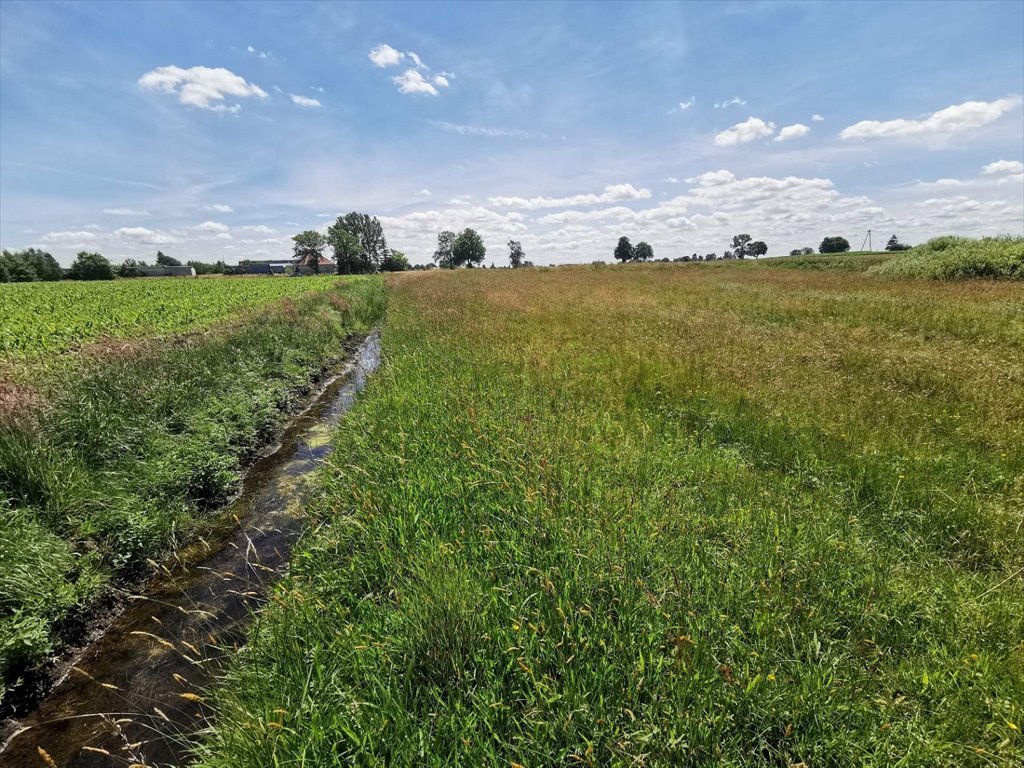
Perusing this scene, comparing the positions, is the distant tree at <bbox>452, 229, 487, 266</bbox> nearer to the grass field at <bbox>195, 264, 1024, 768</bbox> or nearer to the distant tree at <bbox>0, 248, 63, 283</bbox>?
the distant tree at <bbox>0, 248, 63, 283</bbox>

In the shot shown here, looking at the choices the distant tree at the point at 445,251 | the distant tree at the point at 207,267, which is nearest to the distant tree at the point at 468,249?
the distant tree at the point at 445,251

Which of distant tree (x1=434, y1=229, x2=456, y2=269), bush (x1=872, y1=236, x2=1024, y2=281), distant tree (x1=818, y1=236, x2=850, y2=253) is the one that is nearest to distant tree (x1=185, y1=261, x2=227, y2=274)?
distant tree (x1=434, y1=229, x2=456, y2=269)

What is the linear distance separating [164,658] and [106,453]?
129 inches

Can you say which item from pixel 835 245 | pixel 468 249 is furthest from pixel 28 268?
pixel 835 245

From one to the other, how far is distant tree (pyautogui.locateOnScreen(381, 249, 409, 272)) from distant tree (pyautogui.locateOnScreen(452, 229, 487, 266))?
15505mm

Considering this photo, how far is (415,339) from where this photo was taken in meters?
11.7

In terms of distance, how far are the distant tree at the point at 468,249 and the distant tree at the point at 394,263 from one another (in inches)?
610

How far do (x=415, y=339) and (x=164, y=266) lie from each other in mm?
125611

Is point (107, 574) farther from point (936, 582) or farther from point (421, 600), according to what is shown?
point (936, 582)

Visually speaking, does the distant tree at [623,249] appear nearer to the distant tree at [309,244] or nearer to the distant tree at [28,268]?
the distant tree at [309,244]

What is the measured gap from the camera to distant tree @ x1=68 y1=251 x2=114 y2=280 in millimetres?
68500

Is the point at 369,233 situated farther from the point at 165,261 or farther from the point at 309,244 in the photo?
the point at 165,261

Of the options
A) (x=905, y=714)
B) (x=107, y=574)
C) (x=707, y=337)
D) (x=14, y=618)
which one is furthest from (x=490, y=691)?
(x=707, y=337)

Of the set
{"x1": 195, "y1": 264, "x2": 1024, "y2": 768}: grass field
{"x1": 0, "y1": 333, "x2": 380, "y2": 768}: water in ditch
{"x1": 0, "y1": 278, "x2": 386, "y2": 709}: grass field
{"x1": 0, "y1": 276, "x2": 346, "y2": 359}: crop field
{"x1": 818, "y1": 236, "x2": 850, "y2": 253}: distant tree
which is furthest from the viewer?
{"x1": 818, "y1": 236, "x2": 850, "y2": 253}: distant tree
